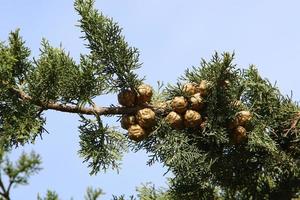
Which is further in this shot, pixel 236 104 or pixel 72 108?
pixel 72 108

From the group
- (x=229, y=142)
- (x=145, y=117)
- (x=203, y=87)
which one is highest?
(x=203, y=87)

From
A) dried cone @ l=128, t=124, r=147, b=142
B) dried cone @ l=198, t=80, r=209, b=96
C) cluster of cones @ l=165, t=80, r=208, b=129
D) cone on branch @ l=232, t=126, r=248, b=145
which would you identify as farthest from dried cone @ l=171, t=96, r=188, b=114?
cone on branch @ l=232, t=126, r=248, b=145

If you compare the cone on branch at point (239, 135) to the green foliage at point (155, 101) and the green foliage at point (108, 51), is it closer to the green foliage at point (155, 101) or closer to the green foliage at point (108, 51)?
the green foliage at point (155, 101)

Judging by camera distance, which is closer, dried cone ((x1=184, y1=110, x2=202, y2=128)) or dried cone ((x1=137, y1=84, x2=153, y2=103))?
A: dried cone ((x1=184, y1=110, x2=202, y2=128))

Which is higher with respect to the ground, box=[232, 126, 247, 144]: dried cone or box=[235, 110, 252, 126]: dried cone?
box=[235, 110, 252, 126]: dried cone

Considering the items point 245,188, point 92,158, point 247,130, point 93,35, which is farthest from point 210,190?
point 93,35

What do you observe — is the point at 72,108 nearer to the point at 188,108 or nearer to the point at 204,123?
the point at 188,108

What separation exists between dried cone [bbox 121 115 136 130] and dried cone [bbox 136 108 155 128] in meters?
0.04

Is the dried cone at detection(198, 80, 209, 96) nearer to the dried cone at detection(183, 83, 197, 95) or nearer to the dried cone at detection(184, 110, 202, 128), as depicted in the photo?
the dried cone at detection(183, 83, 197, 95)

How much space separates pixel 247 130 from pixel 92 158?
3.28ft

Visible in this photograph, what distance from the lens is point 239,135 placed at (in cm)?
346

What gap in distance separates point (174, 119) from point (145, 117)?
0.18 m

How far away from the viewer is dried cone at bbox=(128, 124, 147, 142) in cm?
344

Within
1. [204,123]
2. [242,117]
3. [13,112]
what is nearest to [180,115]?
[204,123]
